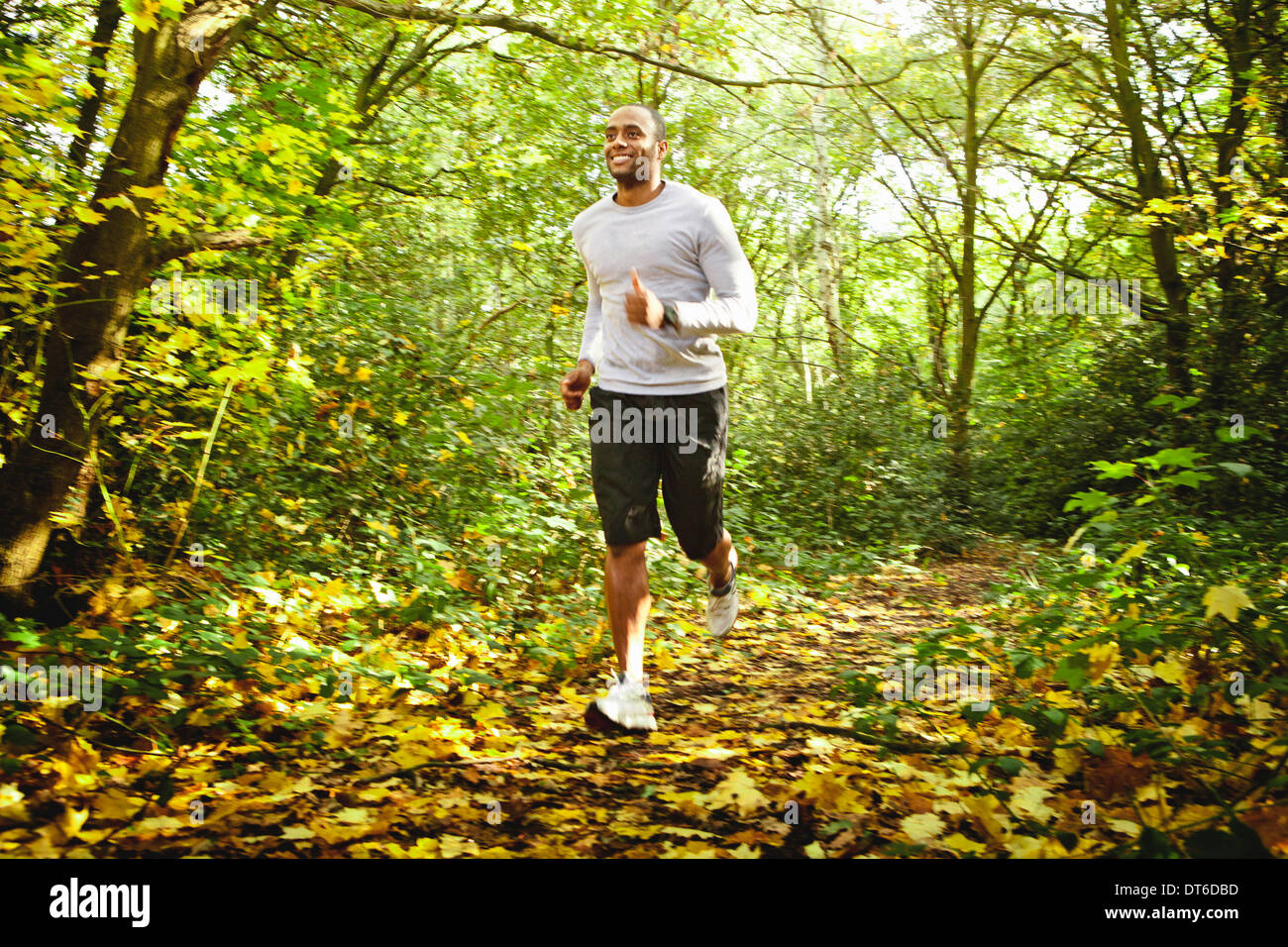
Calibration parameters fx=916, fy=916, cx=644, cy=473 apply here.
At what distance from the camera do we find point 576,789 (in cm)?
310

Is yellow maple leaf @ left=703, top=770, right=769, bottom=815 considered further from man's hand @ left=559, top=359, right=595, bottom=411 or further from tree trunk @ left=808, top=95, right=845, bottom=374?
tree trunk @ left=808, top=95, right=845, bottom=374

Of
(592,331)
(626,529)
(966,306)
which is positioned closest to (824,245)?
(966,306)

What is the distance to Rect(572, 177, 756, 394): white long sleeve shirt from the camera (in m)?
3.79

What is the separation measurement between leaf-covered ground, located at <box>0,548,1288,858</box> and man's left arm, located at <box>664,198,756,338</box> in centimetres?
168

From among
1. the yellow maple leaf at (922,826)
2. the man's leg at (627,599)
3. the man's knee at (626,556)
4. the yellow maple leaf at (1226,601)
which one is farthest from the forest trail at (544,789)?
the yellow maple leaf at (1226,601)

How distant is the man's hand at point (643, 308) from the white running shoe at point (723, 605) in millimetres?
1545

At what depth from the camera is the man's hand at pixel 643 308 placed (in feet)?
11.4

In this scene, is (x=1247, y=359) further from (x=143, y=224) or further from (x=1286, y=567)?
(x=143, y=224)

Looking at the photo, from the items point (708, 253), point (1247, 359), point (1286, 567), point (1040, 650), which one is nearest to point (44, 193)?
point (708, 253)

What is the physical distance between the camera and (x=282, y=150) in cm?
478

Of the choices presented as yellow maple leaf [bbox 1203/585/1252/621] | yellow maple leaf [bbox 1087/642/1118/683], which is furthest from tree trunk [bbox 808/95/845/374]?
yellow maple leaf [bbox 1203/585/1252/621]

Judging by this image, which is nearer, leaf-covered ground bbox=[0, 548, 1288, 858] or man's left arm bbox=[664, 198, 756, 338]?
leaf-covered ground bbox=[0, 548, 1288, 858]

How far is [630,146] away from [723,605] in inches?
91.7
